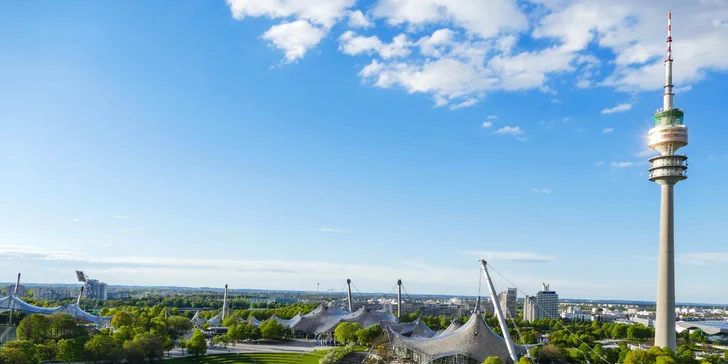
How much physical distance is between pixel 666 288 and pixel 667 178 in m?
12.3

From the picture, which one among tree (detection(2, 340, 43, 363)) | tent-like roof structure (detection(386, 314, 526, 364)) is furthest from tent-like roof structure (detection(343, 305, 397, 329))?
tree (detection(2, 340, 43, 363))

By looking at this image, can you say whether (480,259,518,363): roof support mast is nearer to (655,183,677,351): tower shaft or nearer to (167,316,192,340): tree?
(655,183,677,351): tower shaft

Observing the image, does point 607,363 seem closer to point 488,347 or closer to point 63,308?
point 488,347

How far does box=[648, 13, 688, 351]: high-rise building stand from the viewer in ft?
204

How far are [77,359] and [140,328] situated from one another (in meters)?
12.5

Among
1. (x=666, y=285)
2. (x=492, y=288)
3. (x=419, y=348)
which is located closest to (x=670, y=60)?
(x=666, y=285)

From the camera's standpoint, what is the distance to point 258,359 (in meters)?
67.0

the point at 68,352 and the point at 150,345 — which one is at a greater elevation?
the point at 150,345

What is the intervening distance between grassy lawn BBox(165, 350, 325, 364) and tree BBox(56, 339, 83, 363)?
31.5 feet

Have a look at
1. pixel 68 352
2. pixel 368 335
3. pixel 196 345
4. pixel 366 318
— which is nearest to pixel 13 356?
pixel 68 352

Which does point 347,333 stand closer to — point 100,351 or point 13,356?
point 100,351

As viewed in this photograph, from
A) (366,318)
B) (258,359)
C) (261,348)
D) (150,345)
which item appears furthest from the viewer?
(366,318)

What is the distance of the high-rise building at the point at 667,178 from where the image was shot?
62.1 meters

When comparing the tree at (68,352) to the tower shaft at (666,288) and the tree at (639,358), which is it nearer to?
the tree at (639,358)
